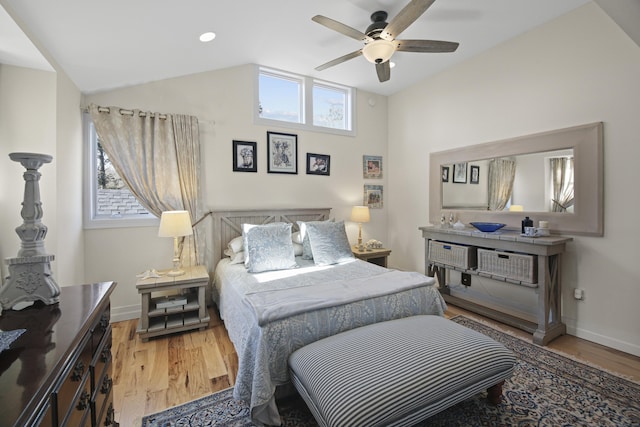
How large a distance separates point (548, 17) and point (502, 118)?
3.20ft

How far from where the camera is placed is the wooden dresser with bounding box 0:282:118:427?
2.24ft

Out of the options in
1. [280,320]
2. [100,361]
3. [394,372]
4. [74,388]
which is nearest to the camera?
[74,388]

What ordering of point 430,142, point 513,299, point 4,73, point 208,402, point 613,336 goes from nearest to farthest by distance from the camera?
1. point 208,402
2. point 4,73
3. point 613,336
4. point 513,299
5. point 430,142

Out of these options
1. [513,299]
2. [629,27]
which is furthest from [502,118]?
[513,299]

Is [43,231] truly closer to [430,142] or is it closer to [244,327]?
[244,327]

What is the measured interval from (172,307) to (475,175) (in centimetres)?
379

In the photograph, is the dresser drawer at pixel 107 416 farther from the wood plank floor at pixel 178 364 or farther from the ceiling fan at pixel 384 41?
the ceiling fan at pixel 384 41

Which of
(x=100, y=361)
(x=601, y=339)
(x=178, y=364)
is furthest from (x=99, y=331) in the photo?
(x=601, y=339)

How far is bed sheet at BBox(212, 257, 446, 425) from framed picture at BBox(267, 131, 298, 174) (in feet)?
5.44

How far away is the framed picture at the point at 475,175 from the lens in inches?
142

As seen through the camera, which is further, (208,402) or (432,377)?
(208,402)

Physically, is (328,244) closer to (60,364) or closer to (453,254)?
(453,254)

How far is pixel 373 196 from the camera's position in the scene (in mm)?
4746

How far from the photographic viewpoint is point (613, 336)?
2574 mm
